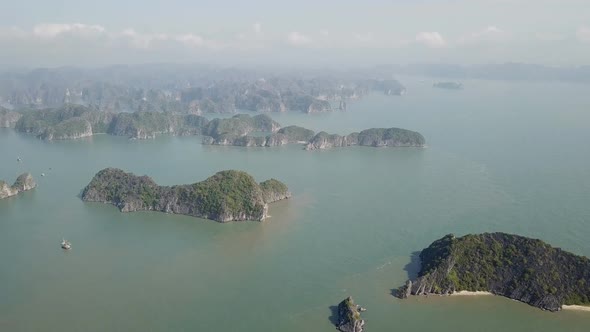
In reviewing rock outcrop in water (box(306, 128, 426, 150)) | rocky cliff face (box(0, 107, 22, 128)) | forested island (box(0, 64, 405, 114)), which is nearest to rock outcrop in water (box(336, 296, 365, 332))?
rock outcrop in water (box(306, 128, 426, 150))

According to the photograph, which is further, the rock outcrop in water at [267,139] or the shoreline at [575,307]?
the rock outcrop in water at [267,139]

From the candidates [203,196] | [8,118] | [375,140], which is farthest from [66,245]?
[8,118]

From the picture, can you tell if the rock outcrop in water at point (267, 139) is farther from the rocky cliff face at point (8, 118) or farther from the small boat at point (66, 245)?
the rocky cliff face at point (8, 118)

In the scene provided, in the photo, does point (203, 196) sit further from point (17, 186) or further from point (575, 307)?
point (575, 307)

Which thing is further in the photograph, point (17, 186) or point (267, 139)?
point (267, 139)

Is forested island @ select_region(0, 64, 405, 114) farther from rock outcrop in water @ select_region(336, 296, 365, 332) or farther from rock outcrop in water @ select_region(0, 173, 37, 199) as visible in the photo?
rock outcrop in water @ select_region(336, 296, 365, 332)

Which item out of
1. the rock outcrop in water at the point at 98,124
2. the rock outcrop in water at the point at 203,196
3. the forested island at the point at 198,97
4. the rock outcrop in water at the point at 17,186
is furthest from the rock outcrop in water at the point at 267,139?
the forested island at the point at 198,97
